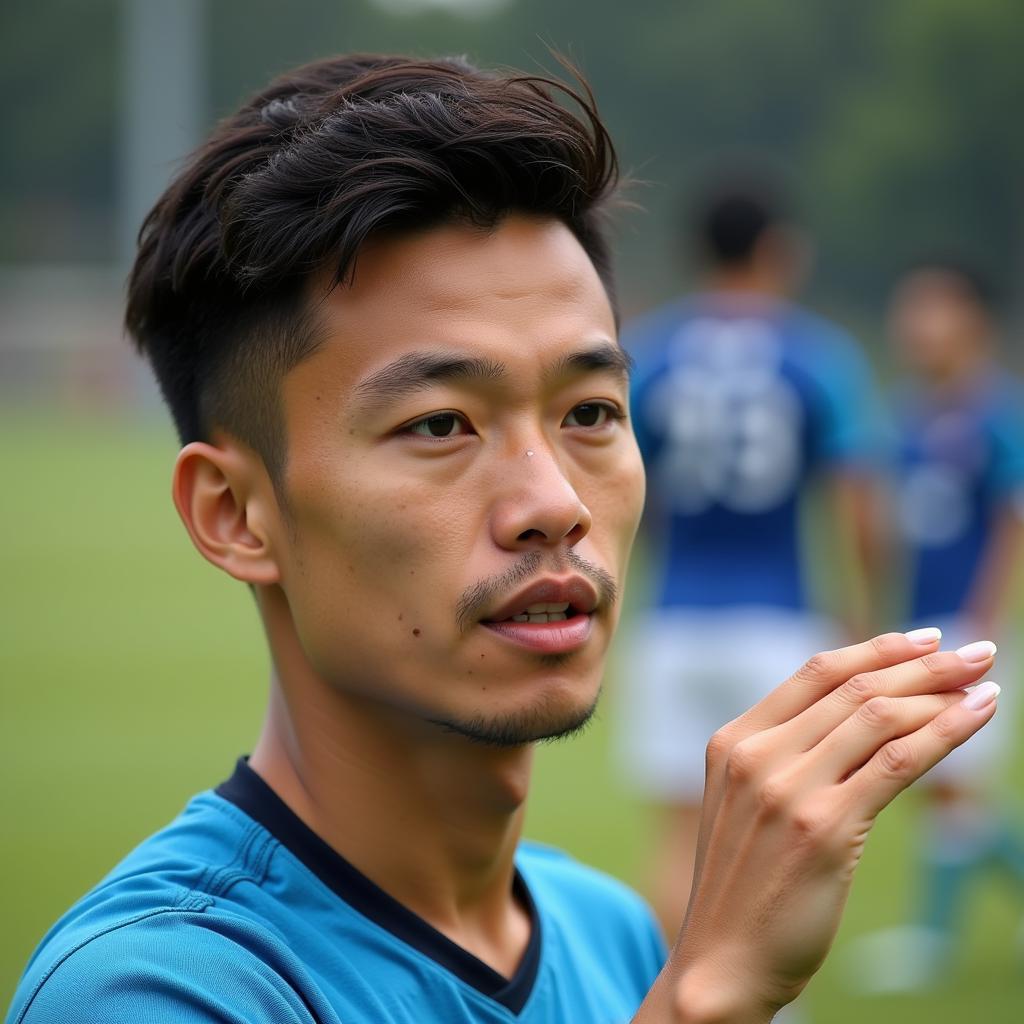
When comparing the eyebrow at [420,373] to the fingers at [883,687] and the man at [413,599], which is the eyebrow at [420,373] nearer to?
the man at [413,599]

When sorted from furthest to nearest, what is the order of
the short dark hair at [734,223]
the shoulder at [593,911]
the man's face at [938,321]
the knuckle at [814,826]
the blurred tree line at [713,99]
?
1. the blurred tree line at [713,99]
2. the man's face at [938,321]
3. the short dark hair at [734,223]
4. the shoulder at [593,911]
5. the knuckle at [814,826]

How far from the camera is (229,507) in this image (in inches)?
81.5

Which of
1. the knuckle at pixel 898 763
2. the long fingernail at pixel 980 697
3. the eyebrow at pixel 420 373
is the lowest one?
the knuckle at pixel 898 763

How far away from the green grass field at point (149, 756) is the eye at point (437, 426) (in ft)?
14.8

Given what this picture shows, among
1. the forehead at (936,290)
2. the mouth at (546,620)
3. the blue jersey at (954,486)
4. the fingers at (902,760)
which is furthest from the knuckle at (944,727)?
the forehead at (936,290)

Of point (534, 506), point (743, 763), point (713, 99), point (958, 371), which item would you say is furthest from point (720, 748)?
point (713, 99)

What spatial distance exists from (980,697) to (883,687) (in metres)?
0.10

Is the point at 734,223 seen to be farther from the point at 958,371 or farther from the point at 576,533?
the point at 576,533

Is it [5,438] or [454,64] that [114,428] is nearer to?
[5,438]

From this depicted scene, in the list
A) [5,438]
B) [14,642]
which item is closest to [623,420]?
[14,642]

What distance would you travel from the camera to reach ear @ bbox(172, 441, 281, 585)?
6.61ft

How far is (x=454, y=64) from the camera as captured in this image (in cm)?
222

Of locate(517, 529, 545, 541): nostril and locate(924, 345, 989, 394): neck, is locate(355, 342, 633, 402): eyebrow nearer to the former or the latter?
locate(517, 529, 545, 541): nostril

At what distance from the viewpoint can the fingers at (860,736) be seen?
64.8 inches
